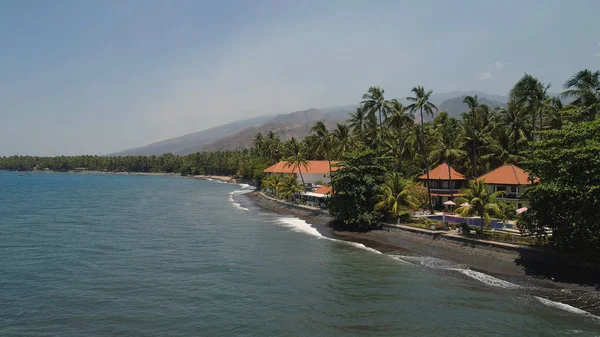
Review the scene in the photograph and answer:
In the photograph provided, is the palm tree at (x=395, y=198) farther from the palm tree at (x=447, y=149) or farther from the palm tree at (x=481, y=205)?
the palm tree at (x=447, y=149)

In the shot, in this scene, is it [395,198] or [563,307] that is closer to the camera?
[563,307]

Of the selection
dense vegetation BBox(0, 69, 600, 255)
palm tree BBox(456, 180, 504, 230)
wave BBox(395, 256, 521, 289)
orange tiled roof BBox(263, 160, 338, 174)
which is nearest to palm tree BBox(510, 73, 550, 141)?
dense vegetation BBox(0, 69, 600, 255)

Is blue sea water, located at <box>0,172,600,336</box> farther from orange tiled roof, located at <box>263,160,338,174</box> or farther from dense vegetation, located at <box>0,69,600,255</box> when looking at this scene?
orange tiled roof, located at <box>263,160,338,174</box>

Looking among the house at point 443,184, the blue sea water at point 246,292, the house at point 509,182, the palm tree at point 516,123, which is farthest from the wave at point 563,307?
the palm tree at point 516,123

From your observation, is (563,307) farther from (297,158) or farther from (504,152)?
(297,158)

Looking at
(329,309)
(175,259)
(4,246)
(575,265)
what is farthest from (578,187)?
(4,246)

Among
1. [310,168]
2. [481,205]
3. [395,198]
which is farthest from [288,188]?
[481,205]
